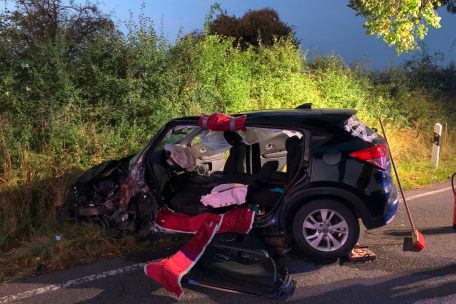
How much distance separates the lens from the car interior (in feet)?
17.5

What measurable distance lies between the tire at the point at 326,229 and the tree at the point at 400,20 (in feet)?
25.1

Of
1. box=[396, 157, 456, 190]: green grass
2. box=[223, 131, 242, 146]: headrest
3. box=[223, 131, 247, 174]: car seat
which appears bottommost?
box=[396, 157, 456, 190]: green grass

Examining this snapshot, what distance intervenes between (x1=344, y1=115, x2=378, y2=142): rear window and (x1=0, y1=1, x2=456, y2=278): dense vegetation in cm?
397

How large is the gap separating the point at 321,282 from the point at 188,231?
1.52 metres

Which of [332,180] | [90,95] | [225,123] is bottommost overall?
[332,180]

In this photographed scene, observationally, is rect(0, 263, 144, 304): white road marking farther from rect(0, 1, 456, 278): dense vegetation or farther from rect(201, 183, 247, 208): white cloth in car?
rect(0, 1, 456, 278): dense vegetation

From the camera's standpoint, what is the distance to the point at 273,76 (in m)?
12.8

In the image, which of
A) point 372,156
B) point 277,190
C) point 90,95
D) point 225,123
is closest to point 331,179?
point 372,156

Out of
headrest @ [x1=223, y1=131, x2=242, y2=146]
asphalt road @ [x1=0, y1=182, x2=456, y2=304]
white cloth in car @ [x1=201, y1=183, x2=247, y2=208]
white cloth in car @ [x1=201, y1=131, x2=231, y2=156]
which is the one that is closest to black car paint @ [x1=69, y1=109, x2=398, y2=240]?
white cloth in car @ [x1=201, y1=183, x2=247, y2=208]

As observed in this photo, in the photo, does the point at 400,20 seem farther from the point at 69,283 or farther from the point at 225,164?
the point at 69,283

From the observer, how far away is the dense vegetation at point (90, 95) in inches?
290

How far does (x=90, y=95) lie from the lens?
28.7ft

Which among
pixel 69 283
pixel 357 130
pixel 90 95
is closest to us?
pixel 69 283

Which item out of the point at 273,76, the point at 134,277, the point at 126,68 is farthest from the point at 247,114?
the point at 273,76
